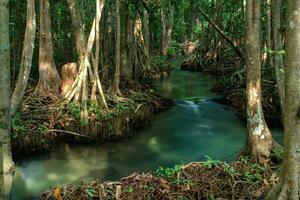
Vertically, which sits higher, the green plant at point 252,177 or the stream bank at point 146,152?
the green plant at point 252,177

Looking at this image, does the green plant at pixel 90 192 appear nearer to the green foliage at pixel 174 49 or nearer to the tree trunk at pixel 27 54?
the tree trunk at pixel 27 54

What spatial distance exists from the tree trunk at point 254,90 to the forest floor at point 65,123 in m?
3.73

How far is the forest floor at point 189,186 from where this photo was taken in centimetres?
504

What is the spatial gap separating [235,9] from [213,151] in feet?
32.3

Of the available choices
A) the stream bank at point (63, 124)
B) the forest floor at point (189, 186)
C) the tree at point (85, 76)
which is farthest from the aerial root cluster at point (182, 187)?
the tree at point (85, 76)

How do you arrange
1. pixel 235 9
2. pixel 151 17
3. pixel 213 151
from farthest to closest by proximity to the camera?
pixel 235 9 < pixel 151 17 < pixel 213 151

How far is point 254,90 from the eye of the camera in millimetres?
5887

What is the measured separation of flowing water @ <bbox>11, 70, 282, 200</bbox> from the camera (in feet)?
24.4

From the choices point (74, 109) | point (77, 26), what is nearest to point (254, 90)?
point (74, 109)

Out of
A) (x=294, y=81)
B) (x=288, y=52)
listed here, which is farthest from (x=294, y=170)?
(x=288, y=52)

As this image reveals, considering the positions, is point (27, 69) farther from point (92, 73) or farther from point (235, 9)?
point (235, 9)

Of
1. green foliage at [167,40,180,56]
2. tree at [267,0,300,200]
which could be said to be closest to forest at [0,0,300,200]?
tree at [267,0,300,200]

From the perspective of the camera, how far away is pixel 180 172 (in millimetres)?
5516

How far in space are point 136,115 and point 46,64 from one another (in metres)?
2.40
